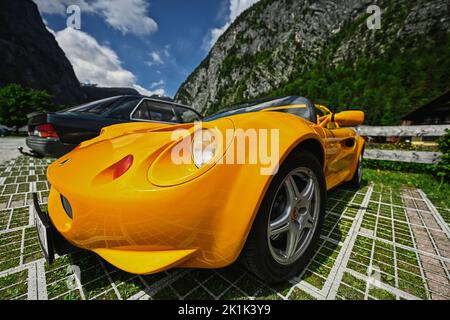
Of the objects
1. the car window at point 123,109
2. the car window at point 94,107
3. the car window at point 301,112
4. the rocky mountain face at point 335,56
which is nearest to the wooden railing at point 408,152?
the car window at point 301,112

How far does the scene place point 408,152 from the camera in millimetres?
4262

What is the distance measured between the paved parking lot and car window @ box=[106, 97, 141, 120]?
5.60 ft

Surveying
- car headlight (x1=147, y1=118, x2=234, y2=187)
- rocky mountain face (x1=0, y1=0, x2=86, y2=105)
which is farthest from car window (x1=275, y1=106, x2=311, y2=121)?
rocky mountain face (x1=0, y1=0, x2=86, y2=105)

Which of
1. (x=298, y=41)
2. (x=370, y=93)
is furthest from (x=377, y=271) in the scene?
(x=298, y=41)

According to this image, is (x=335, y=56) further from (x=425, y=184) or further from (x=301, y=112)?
(x=301, y=112)

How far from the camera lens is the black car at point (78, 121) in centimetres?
240

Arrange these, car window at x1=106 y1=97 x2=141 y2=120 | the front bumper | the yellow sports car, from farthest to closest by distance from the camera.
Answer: car window at x1=106 y1=97 x2=141 y2=120, the front bumper, the yellow sports car

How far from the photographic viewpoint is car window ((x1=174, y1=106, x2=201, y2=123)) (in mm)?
4341

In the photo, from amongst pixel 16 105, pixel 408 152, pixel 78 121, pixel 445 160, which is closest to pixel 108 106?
pixel 78 121

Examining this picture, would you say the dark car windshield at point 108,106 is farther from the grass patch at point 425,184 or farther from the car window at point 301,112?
the grass patch at point 425,184

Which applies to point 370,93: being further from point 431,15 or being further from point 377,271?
point 377,271

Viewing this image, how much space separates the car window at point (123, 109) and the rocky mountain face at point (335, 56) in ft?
136

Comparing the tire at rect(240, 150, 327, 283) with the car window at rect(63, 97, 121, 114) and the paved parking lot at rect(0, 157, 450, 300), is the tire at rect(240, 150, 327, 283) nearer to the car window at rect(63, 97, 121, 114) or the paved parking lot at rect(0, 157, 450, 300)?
the paved parking lot at rect(0, 157, 450, 300)
